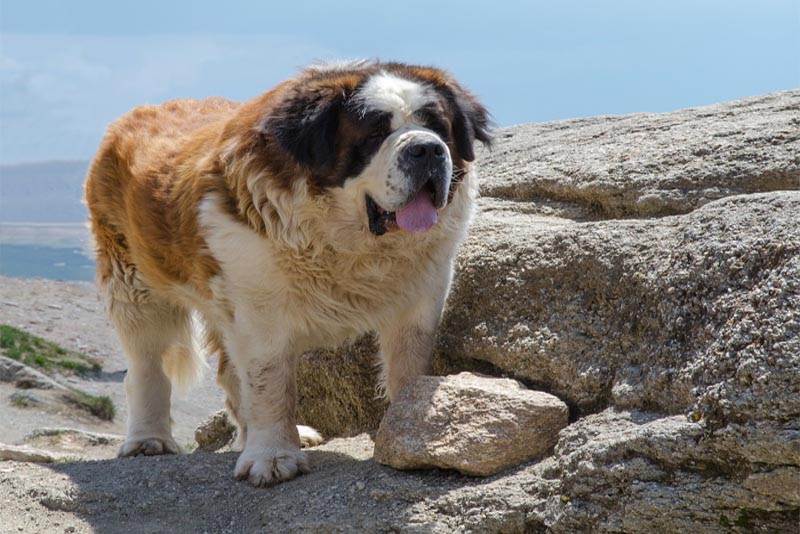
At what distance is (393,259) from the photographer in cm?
458

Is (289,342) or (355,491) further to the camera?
(289,342)

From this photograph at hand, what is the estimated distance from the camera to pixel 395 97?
4.25 m

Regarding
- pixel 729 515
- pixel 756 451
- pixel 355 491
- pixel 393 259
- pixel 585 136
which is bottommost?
pixel 355 491

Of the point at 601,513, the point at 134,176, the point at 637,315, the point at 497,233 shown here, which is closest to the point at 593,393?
the point at 637,315

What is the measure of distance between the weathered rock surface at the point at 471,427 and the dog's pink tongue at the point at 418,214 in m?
0.66

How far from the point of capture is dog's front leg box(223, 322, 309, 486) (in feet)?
14.9

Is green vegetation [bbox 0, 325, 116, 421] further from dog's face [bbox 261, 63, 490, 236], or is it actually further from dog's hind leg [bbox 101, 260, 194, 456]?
dog's face [bbox 261, 63, 490, 236]

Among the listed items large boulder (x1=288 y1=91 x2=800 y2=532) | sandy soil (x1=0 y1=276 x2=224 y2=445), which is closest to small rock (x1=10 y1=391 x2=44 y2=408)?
sandy soil (x1=0 y1=276 x2=224 y2=445)

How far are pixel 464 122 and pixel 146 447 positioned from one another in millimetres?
2615

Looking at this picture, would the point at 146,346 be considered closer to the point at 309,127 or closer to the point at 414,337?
the point at 414,337

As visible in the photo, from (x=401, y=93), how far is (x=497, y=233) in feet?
4.03

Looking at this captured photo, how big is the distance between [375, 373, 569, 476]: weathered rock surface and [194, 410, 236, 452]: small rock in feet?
9.00

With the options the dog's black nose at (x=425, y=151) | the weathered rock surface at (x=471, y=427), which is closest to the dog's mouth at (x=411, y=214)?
the dog's black nose at (x=425, y=151)

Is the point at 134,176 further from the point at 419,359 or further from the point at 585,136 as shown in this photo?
the point at 585,136
